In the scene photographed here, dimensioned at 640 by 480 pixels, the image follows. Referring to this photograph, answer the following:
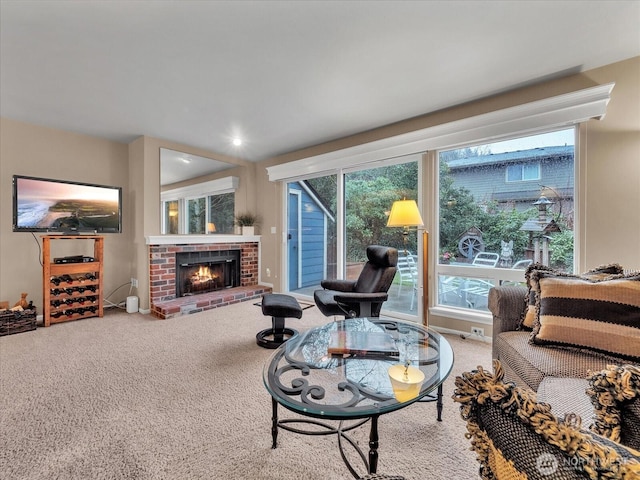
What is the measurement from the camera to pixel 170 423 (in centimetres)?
158

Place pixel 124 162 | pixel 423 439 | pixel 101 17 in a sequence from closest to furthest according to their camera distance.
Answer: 1. pixel 423 439
2. pixel 101 17
3. pixel 124 162

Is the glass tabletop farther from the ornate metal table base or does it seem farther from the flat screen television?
the flat screen television

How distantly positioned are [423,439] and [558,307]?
1.00m

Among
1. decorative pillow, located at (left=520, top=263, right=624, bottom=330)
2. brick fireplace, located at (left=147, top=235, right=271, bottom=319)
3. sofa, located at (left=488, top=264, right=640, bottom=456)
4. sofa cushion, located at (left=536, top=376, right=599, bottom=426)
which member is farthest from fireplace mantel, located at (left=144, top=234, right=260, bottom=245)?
sofa cushion, located at (left=536, top=376, right=599, bottom=426)

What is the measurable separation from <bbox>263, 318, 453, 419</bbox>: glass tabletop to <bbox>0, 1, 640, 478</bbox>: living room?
1562 millimetres

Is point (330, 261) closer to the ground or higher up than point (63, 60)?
closer to the ground

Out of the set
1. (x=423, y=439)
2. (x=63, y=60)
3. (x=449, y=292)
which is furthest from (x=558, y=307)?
(x=63, y=60)

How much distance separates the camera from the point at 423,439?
146cm

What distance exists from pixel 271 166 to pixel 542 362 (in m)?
4.27

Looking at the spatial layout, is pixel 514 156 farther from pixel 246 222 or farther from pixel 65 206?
pixel 65 206

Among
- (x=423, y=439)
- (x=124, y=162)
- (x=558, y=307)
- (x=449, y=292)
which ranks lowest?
(x=423, y=439)

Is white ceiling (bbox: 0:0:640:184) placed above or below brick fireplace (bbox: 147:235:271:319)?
above

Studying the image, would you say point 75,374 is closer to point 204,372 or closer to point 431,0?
point 204,372

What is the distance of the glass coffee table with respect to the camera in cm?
107
